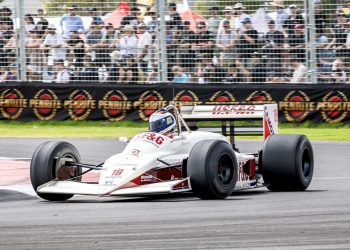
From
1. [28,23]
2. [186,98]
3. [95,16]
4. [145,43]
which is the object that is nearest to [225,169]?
[186,98]

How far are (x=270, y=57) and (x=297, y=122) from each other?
1.52 m

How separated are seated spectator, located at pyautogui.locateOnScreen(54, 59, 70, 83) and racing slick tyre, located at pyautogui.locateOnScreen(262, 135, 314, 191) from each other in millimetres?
12050

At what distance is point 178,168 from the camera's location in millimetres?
11938

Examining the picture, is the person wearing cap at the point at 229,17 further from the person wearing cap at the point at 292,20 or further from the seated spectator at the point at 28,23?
the seated spectator at the point at 28,23

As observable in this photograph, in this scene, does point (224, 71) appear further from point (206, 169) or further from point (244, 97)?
point (206, 169)

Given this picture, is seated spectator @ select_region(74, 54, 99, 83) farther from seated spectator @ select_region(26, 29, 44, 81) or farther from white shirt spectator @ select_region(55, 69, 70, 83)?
seated spectator @ select_region(26, 29, 44, 81)

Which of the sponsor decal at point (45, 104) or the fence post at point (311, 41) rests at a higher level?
the fence post at point (311, 41)

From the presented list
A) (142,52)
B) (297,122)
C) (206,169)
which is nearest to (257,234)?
(206,169)

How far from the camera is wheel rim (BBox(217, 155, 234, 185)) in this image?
1152 centimetres

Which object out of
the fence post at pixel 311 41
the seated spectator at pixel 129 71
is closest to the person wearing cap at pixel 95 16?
the seated spectator at pixel 129 71

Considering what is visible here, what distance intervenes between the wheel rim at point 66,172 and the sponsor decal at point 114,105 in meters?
10.7

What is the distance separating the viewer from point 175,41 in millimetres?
23094

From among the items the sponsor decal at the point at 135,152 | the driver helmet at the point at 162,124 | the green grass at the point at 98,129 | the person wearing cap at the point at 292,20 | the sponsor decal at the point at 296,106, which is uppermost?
the person wearing cap at the point at 292,20

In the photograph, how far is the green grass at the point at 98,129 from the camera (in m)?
20.9
